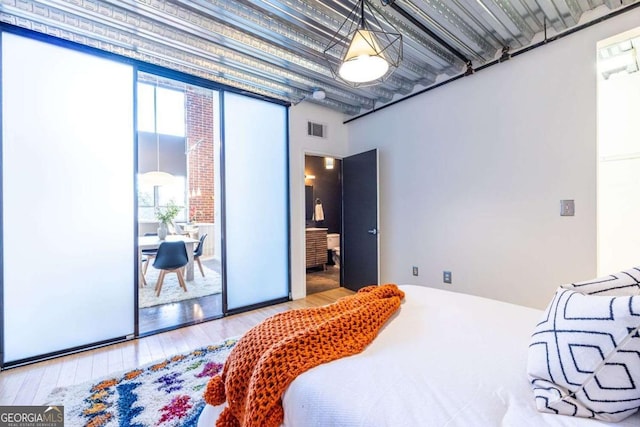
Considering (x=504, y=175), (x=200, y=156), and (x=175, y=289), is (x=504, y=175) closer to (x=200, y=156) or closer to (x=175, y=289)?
(x=175, y=289)

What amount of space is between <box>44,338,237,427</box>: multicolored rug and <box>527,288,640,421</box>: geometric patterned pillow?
1675mm

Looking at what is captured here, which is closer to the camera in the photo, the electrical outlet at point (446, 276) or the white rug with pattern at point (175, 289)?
the electrical outlet at point (446, 276)

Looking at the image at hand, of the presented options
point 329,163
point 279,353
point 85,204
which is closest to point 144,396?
point 279,353

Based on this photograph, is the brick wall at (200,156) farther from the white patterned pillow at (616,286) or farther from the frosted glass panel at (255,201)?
the white patterned pillow at (616,286)

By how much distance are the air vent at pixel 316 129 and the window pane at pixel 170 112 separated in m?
4.14

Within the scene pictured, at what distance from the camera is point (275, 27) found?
2352 millimetres

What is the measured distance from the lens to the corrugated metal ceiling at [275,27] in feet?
6.98

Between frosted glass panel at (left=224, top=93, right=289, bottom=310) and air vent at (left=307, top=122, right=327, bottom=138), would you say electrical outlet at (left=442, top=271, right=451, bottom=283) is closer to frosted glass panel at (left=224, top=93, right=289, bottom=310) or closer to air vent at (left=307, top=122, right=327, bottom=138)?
frosted glass panel at (left=224, top=93, right=289, bottom=310)

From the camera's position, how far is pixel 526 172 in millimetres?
2625

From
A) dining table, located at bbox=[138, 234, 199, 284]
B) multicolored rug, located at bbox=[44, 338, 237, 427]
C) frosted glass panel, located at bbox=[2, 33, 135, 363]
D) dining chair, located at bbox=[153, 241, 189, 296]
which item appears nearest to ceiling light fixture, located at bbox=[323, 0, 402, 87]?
frosted glass panel, located at bbox=[2, 33, 135, 363]

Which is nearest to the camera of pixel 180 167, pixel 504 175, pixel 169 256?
pixel 504 175

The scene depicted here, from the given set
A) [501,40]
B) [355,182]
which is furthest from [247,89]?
[501,40]

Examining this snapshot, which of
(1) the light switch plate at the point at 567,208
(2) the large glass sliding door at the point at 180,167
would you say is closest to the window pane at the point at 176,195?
(2) the large glass sliding door at the point at 180,167

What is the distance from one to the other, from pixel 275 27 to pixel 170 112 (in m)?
5.38
